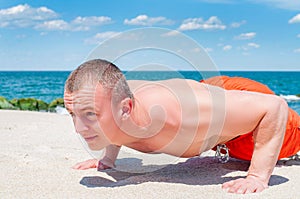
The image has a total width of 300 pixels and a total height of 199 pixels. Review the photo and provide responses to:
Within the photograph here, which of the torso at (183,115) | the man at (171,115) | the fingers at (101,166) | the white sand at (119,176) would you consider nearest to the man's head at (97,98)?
the man at (171,115)

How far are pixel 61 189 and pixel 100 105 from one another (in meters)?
0.56

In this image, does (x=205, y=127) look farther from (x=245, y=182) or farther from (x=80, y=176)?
(x=80, y=176)

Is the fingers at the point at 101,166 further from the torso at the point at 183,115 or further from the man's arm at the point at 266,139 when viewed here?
the man's arm at the point at 266,139

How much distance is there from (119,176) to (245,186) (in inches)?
33.0

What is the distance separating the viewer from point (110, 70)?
2.26 metres

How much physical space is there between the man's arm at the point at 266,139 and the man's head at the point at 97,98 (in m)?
0.79

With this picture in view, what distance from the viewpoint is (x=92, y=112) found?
2229 mm

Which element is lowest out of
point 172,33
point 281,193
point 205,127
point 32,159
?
point 32,159

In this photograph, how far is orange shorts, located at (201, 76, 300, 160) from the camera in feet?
9.32

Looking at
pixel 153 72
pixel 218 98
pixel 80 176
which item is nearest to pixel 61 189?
pixel 80 176

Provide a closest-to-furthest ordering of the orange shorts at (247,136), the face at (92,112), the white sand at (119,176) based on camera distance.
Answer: the face at (92,112) → the white sand at (119,176) → the orange shorts at (247,136)

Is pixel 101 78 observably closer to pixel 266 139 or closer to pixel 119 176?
pixel 119 176

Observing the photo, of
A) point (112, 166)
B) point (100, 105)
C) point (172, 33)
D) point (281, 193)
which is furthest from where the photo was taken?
point (112, 166)

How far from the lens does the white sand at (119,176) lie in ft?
7.59
